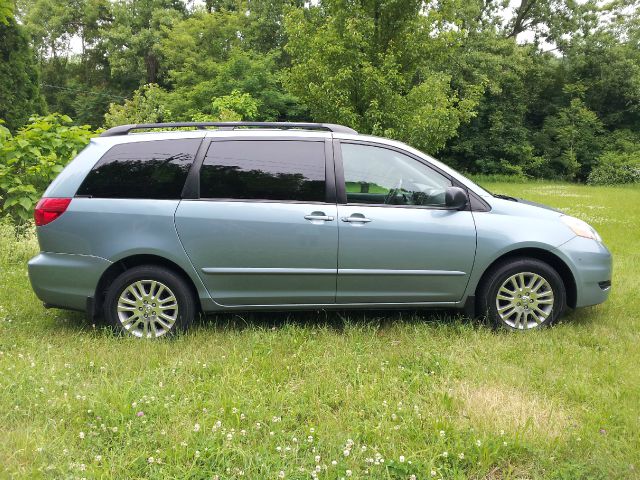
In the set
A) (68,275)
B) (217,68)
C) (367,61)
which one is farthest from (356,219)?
(217,68)

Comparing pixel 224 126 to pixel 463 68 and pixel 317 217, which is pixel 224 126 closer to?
pixel 317 217

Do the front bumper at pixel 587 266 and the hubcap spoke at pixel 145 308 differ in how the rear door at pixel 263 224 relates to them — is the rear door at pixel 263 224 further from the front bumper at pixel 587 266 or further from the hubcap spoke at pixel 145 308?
the front bumper at pixel 587 266

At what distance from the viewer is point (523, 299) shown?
4.34 m

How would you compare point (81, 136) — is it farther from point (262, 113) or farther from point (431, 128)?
point (262, 113)

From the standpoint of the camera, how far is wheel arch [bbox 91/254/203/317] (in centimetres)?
411

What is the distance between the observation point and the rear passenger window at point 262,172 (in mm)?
4168

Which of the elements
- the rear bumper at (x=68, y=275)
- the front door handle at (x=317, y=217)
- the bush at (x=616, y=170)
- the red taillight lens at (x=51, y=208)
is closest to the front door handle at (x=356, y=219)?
the front door handle at (x=317, y=217)

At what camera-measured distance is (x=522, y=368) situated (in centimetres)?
362

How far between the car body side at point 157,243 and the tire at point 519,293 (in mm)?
97

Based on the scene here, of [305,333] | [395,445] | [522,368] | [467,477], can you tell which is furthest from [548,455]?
[305,333]

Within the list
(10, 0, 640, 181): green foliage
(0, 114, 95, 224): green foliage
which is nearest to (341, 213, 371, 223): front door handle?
(0, 114, 95, 224): green foliage

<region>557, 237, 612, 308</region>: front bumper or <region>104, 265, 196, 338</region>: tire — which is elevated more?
<region>557, 237, 612, 308</region>: front bumper

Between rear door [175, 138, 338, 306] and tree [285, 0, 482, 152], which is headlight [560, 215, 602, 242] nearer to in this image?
rear door [175, 138, 338, 306]

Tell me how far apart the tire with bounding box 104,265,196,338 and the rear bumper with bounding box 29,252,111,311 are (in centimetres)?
16
